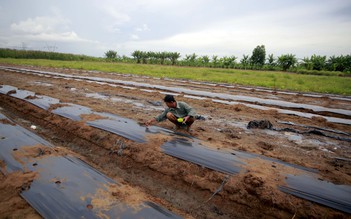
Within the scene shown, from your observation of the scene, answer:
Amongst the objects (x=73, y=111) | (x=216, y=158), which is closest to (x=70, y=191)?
(x=216, y=158)

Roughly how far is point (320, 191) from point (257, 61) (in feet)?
123

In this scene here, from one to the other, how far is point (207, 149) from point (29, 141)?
10.8ft

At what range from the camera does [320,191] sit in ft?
8.39

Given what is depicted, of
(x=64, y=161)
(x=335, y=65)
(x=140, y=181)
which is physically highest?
(x=335, y=65)

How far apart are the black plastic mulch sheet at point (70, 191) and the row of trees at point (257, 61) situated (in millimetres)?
33686

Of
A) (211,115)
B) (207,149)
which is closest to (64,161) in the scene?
(207,149)

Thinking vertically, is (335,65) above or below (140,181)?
above

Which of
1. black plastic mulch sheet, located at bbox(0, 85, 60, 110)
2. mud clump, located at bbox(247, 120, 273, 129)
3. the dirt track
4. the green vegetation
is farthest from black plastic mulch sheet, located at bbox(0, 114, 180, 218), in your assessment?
the green vegetation

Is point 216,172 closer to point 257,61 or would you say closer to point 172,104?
point 172,104

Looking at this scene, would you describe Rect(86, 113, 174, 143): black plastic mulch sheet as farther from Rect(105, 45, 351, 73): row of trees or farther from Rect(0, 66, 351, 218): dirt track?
Rect(105, 45, 351, 73): row of trees

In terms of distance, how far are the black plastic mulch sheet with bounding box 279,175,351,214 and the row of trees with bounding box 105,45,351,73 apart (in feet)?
105

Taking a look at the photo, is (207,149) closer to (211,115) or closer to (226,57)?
(211,115)

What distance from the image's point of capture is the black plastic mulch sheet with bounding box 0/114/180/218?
2.20 m

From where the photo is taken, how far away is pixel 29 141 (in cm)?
379
